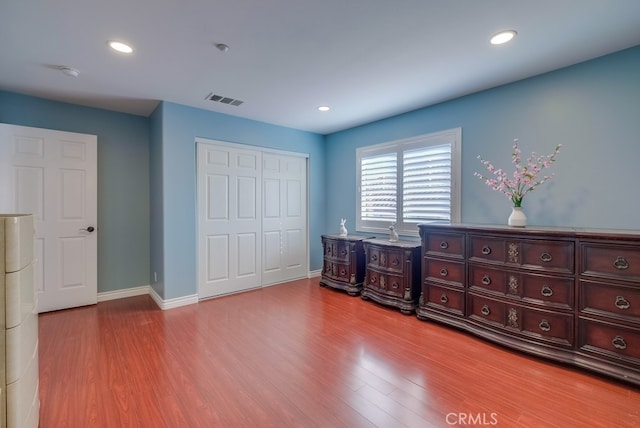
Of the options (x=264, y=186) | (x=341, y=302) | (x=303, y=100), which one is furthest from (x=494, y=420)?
(x=264, y=186)

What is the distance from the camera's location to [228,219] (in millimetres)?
4113

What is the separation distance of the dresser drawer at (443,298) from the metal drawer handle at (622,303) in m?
1.09

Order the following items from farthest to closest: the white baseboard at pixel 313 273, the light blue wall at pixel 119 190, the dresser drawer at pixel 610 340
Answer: the white baseboard at pixel 313 273, the light blue wall at pixel 119 190, the dresser drawer at pixel 610 340

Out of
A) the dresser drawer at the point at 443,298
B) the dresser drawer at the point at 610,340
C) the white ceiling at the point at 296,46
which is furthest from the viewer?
the dresser drawer at the point at 443,298

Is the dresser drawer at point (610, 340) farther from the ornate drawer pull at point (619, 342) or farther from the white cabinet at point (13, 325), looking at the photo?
the white cabinet at point (13, 325)

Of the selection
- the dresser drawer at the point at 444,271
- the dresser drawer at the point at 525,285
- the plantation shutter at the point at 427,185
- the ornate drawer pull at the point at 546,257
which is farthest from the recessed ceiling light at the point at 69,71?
the ornate drawer pull at the point at 546,257

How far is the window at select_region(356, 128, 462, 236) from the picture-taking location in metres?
3.48

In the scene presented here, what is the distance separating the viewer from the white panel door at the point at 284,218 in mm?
4539

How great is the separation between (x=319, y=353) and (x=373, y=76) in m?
2.62

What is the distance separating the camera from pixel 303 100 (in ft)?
11.4

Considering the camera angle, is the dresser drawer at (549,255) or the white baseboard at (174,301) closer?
the dresser drawer at (549,255)

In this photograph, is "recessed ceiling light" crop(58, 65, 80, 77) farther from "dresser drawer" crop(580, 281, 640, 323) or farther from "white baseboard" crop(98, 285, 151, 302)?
"dresser drawer" crop(580, 281, 640, 323)

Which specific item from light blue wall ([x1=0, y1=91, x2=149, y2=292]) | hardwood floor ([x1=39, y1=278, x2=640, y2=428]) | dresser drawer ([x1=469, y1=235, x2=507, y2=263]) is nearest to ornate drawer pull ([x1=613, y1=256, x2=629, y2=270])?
dresser drawer ([x1=469, y1=235, x2=507, y2=263])

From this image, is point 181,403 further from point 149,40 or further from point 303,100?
point 303,100
